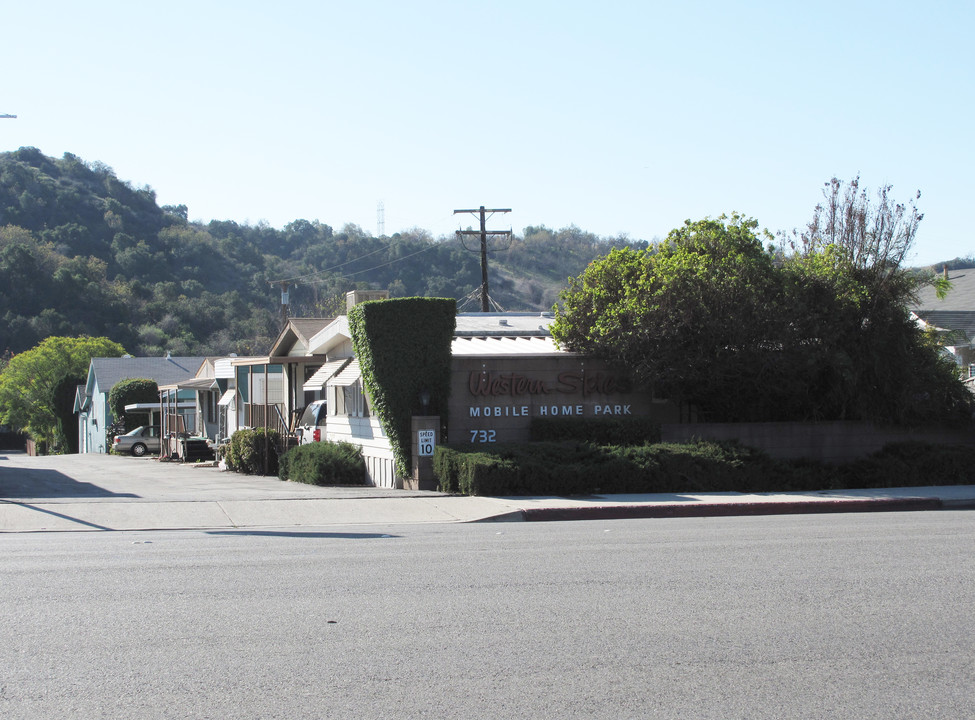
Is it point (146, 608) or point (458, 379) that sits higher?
point (458, 379)

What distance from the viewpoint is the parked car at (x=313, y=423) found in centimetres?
2613

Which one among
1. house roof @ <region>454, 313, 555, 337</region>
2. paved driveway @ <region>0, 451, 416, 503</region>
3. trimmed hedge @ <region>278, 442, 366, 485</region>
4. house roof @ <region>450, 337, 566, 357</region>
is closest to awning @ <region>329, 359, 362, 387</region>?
trimmed hedge @ <region>278, 442, 366, 485</region>

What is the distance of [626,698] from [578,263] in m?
111

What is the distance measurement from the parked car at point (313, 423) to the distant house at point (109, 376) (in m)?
29.4

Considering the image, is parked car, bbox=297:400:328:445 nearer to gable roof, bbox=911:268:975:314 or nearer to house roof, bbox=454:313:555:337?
house roof, bbox=454:313:555:337

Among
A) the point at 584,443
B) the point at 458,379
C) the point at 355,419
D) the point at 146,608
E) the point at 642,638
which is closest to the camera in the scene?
the point at 642,638

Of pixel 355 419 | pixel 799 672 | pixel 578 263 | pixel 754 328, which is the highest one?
pixel 578 263

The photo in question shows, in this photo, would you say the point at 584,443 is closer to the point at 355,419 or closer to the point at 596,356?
the point at 596,356

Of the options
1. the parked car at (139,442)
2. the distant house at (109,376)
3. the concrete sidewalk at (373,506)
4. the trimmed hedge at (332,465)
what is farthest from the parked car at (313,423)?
the distant house at (109,376)

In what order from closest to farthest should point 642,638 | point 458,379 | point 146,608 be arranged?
point 642,638 < point 146,608 < point 458,379

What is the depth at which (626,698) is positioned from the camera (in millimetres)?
5523

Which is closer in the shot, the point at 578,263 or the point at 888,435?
the point at 888,435

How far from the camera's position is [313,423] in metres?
26.4

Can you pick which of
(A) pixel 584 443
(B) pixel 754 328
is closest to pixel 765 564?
(A) pixel 584 443
